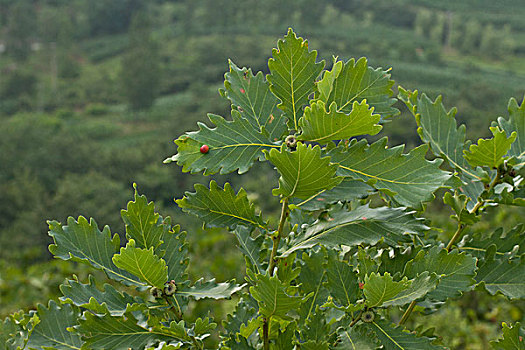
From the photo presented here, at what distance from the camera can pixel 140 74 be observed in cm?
2133

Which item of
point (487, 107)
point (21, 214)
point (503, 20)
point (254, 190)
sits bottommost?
point (21, 214)

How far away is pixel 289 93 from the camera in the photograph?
2.20ft

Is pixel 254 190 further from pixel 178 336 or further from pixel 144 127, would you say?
pixel 178 336

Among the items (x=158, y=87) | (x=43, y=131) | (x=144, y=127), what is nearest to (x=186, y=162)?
(x=43, y=131)

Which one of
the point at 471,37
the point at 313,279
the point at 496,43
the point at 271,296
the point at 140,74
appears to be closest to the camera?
the point at 271,296

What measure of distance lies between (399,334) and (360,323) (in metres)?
0.05

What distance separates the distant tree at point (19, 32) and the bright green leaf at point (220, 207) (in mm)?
26048

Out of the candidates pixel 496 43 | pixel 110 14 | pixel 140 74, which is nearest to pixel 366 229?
pixel 140 74

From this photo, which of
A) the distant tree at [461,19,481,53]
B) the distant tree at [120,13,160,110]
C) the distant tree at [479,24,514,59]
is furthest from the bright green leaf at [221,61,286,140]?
the distant tree at [461,19,481,53]

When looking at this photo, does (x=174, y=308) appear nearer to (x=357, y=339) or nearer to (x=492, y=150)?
(x=357, y=339)

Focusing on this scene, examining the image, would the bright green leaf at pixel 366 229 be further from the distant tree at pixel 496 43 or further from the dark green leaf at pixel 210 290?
the distant tree at pixel 496 43

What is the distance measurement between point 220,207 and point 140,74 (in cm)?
2156

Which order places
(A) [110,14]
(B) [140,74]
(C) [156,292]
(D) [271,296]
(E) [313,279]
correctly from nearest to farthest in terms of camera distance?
(D) [271,296] → (C) [156,292] → (E) [313,279] → (B) [140,74] → (A) [110,14]

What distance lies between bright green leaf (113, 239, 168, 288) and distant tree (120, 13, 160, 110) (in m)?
21.2
